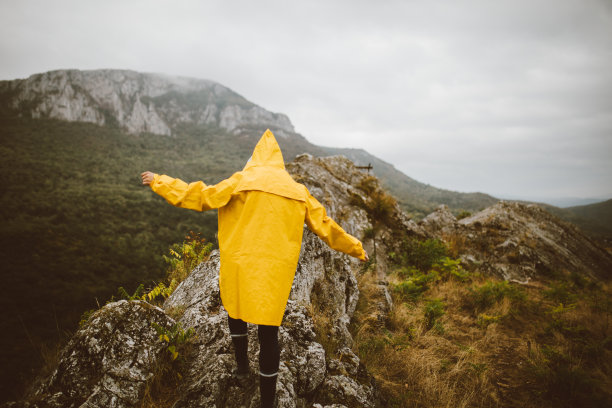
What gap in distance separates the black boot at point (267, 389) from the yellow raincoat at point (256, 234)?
0.57 m

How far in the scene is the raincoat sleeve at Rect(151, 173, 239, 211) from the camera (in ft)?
7.22

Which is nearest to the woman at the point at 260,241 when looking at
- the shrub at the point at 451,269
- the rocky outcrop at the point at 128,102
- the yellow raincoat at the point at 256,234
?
→ the yellow raincoat at the point at 256,234

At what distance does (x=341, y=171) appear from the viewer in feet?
31.2

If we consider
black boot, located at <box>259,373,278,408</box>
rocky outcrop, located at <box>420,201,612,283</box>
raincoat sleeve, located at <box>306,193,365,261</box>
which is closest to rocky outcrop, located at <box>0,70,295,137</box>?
rocky outcrop, located at <box>420,201,612,283</box>

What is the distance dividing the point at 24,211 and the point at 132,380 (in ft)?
239

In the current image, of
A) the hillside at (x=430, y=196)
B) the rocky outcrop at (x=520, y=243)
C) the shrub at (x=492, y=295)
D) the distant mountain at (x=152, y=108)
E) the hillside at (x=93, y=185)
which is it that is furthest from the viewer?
the distant mountain at (x=152, y=108)

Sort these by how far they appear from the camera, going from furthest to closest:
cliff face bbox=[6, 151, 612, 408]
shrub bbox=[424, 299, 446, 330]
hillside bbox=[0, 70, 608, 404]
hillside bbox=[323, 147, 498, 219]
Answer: hillside bbox=[323, 147, 498, 219]
hillside bbox=[0, 70, 608, 404]
shrub bbox=[424, 299, 446, 330]
cliff face bbox=[6, 151, 612, 408]

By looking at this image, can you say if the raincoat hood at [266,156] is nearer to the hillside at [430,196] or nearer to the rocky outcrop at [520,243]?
the rocky outcrop at [520,243]

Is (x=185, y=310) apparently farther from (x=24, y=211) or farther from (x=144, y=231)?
(x=24, y=211)

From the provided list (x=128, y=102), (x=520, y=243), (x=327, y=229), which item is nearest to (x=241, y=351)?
(x=327, y=229)

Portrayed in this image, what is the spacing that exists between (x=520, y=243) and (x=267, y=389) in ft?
36.5

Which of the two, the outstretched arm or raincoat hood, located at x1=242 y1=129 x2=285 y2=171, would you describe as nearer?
the outstretched arm

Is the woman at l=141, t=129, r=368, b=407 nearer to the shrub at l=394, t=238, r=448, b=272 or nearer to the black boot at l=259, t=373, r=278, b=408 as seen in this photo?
the black boot at l=259, t=373, r=278, b=408

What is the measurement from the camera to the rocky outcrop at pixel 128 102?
108 metres
